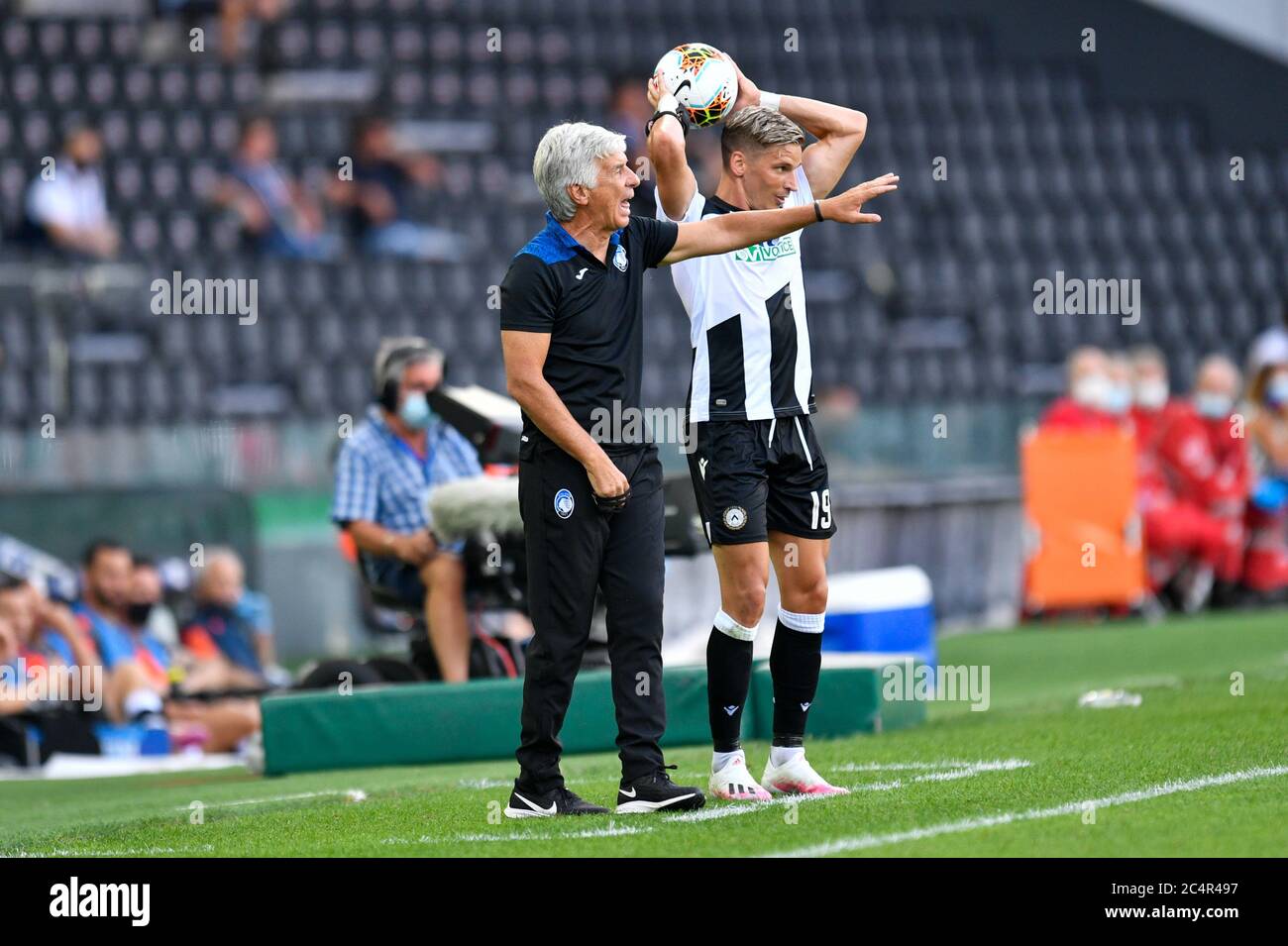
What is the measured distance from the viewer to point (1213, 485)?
54.5ft

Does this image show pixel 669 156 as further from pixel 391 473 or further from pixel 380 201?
pixel 380 201

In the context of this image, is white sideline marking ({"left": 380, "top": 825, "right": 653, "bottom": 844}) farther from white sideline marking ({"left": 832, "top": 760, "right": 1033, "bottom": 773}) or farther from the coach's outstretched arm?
the coach's outstretched arm

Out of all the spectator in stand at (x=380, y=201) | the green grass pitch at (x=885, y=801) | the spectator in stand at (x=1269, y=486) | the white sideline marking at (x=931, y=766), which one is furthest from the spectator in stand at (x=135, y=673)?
the spectator in stand at (x=1269, y=486)

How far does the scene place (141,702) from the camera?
37.5ft

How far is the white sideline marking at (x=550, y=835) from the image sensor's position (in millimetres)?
5848

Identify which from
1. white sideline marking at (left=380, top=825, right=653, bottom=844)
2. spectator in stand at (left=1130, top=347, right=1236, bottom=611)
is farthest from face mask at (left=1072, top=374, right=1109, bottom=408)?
white sideline marking at (left=380, top=825, right=653, bottom=844)

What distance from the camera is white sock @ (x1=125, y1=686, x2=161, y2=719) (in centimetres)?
1141

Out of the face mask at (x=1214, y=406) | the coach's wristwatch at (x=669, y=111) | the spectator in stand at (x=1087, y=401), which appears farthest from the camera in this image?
the face mask at (x=1214, y=406)

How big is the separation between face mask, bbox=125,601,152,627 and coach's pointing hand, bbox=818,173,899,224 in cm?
698

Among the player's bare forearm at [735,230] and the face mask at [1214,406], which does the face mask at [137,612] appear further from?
the face mask at [1214,406]

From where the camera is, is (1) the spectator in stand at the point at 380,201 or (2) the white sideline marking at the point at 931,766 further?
(1) the spectator in stand at the point at 380,201

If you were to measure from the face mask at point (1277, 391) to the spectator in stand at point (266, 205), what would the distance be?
818 cm
